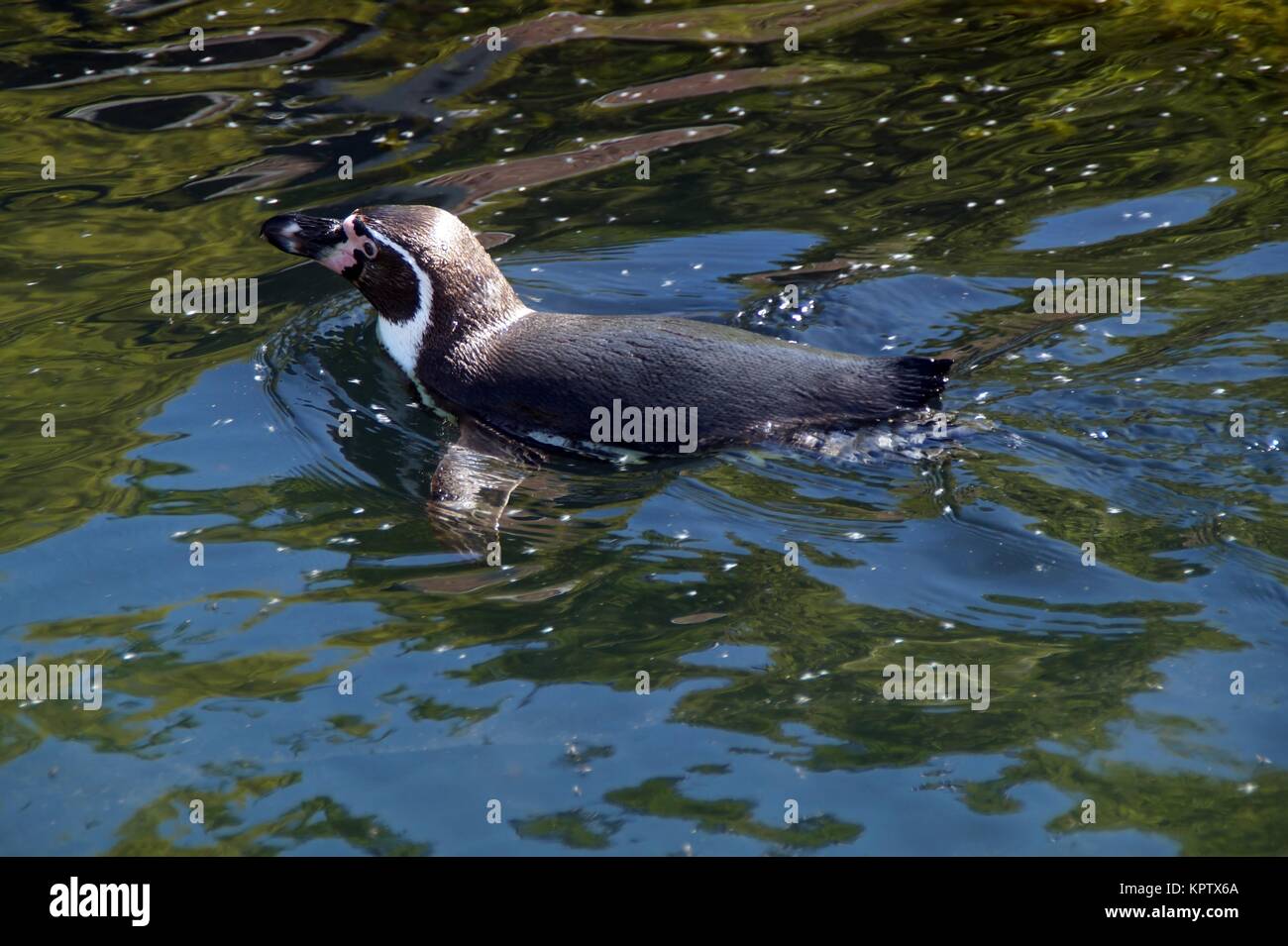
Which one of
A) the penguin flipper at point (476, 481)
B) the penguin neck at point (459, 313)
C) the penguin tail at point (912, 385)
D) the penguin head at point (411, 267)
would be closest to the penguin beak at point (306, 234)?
the penguin head at point (411, 267)

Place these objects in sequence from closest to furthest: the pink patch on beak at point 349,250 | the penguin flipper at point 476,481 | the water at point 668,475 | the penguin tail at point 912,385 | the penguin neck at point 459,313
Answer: the water at point 668,475, the penguin flipper at point 476,481, the penguin tail at point 912,385, the penguin neck at point 459,313, the pink patch on beak at point 349,250

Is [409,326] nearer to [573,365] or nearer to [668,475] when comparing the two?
[573,365]

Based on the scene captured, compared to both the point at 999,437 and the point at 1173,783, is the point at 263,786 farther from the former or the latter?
the point at 999,437

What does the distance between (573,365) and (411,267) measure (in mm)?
1040

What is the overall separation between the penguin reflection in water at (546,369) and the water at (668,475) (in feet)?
0.55

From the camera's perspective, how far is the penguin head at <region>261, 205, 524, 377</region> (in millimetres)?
6352

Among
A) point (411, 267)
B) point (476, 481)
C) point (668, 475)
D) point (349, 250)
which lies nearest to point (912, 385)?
point (668, 475)

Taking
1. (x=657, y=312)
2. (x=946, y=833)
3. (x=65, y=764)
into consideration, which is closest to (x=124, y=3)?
(x=657, y=312)

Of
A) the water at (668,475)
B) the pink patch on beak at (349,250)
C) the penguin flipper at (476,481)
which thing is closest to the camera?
the water at (668,475)

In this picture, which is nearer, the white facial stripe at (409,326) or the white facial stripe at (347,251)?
the white facial stripe at (409,326)

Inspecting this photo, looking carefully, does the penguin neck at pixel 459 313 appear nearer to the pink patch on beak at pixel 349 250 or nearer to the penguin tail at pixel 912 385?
the pink patch on beak at pixel 349 250

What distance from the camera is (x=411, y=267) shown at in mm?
6410

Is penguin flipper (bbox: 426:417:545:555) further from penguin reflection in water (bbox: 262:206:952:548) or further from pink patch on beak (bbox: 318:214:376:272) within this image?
pink patch on beak (bbox: 318:214:376:272)

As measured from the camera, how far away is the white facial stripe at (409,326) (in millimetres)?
6398
